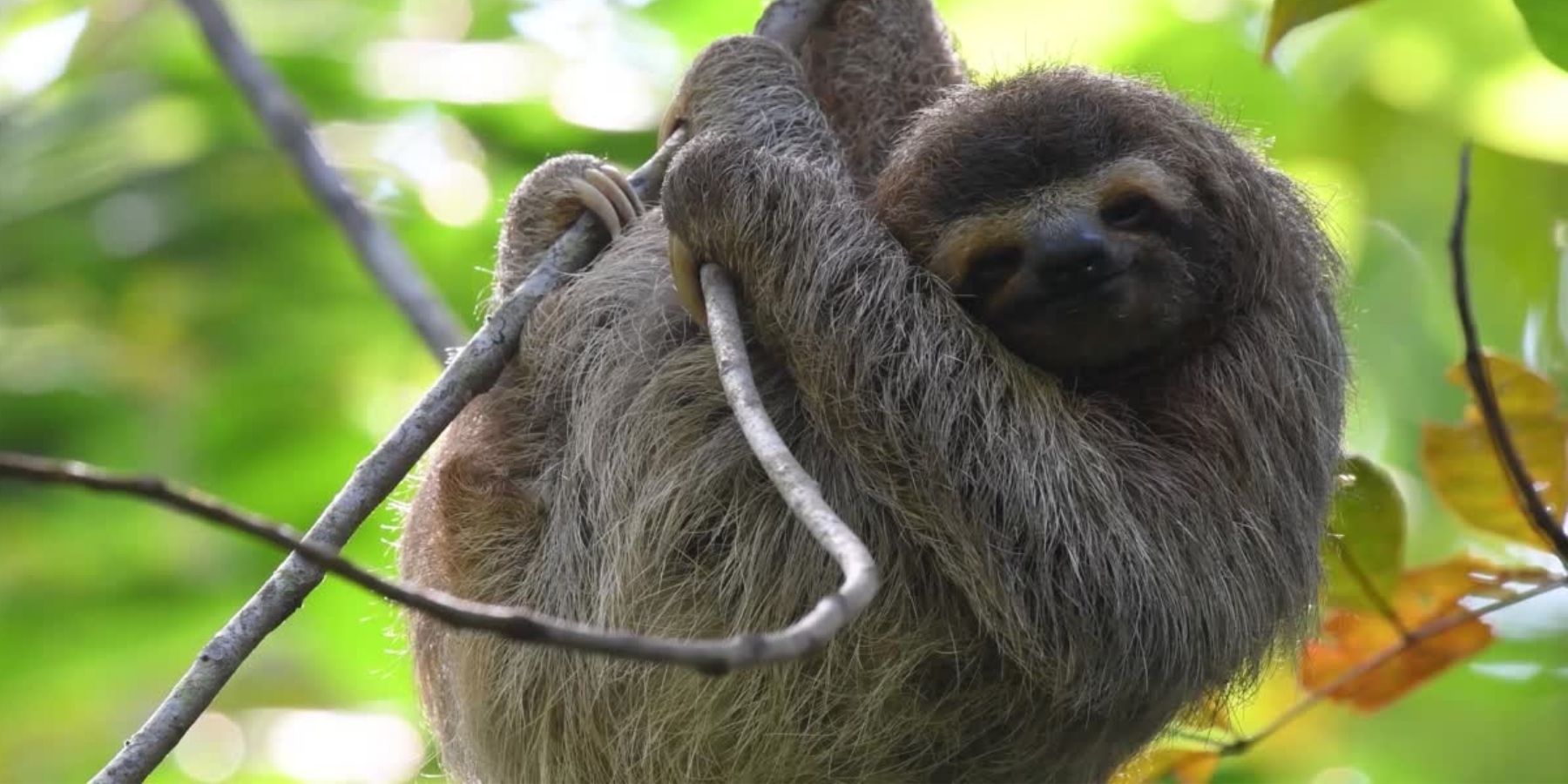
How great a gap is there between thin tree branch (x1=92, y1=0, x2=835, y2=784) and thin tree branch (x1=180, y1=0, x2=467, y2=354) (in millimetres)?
1593

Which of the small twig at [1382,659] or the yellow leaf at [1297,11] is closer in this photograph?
the yellow leaf at [1297,11]

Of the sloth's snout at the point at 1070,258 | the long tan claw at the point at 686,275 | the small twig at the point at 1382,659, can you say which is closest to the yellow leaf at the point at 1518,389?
the small twig at the point at 1382,659

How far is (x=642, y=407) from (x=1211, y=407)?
2.06 metres

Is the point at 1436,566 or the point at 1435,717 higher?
the point at 1436,566

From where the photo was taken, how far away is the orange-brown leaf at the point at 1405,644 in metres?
6.98

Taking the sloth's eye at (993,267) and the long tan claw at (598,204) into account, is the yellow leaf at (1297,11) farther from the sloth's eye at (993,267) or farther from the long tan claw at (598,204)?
the long tan claw at (598,204)

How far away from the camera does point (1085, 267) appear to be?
589 centimetres

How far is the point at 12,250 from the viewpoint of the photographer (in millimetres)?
10484

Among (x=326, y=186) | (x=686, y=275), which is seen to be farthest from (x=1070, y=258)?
(x=326, y=186)

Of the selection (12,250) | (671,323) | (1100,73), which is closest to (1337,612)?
(1100,73)

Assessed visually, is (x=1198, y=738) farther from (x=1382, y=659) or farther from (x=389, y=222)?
(x=389, y=222)

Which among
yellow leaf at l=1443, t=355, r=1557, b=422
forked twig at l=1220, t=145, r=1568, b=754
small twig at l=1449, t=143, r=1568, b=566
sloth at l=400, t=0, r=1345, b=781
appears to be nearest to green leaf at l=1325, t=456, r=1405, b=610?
forked twig at l=1220, t=145, r=1568, b=754

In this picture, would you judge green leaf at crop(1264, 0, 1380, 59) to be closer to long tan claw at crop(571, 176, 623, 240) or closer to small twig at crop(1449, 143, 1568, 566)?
small twig at crop(1449, 143, 1568, 566)

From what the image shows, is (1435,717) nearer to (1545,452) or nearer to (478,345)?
(1545,452)
